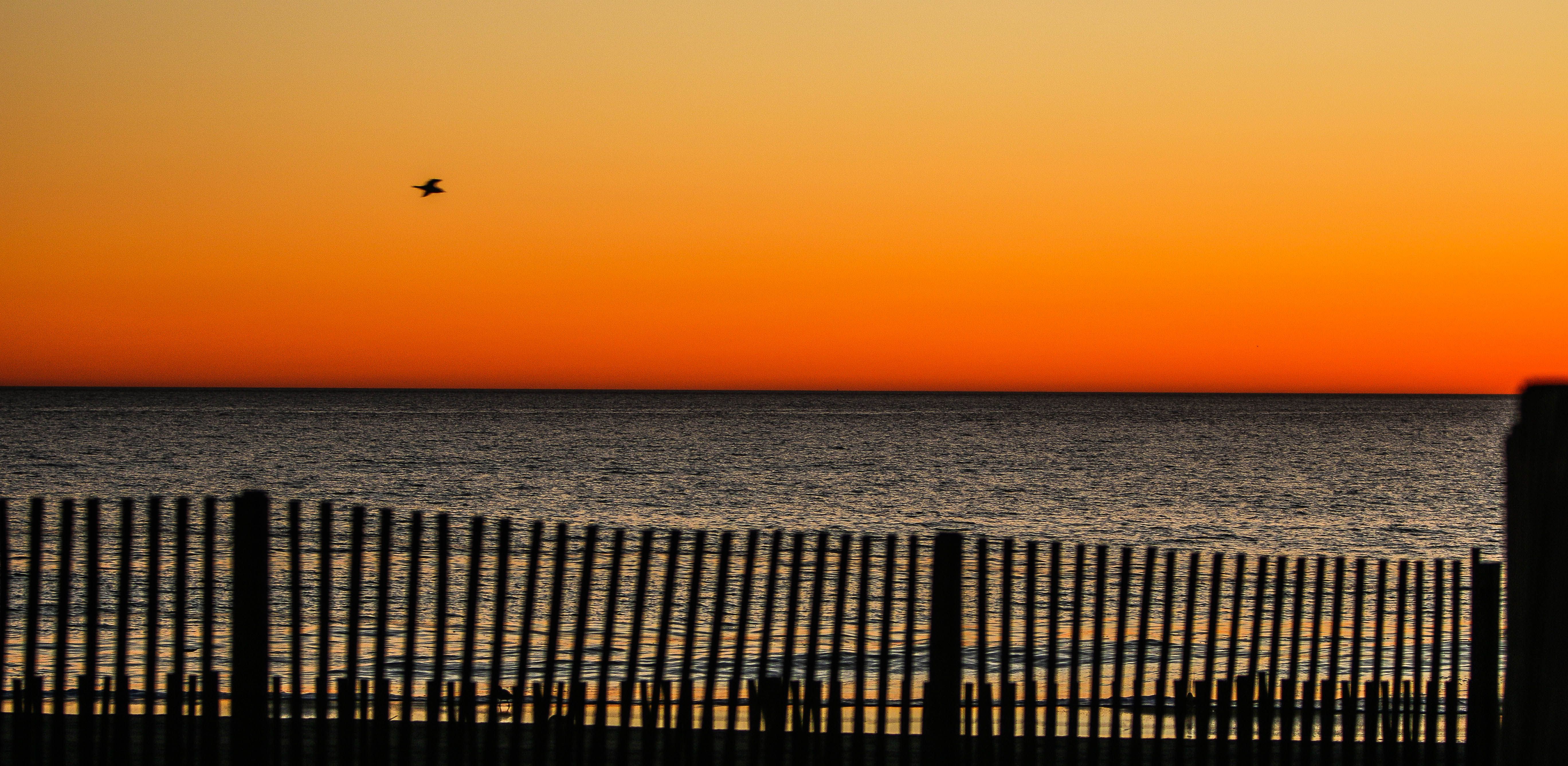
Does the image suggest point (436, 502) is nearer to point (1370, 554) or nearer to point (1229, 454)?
point (1370, 554)

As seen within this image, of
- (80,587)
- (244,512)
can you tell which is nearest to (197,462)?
(80,587)

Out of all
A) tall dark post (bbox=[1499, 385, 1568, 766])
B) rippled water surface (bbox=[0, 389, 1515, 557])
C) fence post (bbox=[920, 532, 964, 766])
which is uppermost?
tall dark post (bbox=[1499, 385, 1568, 766])

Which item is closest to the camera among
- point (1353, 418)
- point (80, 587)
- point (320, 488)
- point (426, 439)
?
point (80, 587)

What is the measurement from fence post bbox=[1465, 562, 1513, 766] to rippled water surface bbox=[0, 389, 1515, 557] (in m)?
23.5

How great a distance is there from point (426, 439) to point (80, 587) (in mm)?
80200

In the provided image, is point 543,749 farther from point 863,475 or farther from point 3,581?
point 863,475

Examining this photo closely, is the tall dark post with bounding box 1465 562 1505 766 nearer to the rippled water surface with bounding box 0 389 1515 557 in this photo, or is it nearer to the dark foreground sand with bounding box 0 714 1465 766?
the dark foreground sand with bounding box 0 714 1465 766

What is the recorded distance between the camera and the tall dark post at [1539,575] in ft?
9.41

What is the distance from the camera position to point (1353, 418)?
7023 inches

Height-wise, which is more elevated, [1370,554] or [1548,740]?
[1548,740]

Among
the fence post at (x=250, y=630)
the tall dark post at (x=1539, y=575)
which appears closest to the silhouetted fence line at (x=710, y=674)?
the fence post at (x=250, y=630)

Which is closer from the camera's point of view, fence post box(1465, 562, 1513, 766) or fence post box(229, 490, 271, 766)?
fence post box(229, 490, 271, 766)

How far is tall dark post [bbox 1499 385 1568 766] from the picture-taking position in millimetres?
2867

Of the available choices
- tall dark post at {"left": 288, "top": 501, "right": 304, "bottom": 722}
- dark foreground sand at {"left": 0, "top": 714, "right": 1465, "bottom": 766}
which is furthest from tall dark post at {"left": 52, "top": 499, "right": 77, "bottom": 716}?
tall dark post at {"left": 288, "top": 501, "right": 304, "bottom": 722}
